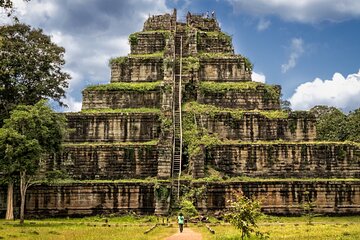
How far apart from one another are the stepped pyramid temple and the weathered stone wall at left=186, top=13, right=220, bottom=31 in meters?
6.42

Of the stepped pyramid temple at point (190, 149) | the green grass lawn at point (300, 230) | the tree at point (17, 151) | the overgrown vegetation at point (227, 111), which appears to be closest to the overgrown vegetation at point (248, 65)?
the stepped pyramid temple at point (190, 149)

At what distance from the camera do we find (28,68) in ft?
107

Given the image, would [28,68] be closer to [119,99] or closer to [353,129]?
[119,99]

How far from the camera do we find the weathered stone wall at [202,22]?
43.6m

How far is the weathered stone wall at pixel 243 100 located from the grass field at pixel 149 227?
356 inches

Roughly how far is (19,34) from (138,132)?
406 inches

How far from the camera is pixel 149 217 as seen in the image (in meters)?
28.5

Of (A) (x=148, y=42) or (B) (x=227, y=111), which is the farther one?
(A) (x=148, y=42)

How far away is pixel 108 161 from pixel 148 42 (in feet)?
42.2

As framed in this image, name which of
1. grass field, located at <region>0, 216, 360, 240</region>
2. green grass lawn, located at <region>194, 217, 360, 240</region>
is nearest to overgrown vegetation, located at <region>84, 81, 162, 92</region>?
grass field, located at <region>0, 216, 360, 240</region>

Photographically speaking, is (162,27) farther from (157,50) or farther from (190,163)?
(190,163)

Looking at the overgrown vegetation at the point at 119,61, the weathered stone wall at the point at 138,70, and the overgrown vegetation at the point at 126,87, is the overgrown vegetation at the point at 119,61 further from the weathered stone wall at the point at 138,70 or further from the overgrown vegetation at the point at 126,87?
the overgrown vegetation at the point at 126,87

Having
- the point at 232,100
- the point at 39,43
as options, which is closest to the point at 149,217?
the point at 232,100

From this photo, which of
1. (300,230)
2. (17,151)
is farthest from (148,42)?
(300,230)
